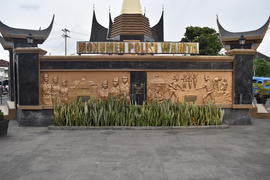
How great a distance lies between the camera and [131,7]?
17.9 m

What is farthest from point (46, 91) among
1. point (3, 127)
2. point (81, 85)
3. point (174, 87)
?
point (174, 87)

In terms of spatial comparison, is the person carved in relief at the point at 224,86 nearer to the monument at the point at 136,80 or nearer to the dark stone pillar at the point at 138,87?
the monument at the point at 136,80

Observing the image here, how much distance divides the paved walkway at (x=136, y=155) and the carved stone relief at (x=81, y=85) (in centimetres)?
209

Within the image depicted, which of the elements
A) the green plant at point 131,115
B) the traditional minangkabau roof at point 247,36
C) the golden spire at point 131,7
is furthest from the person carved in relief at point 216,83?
the golden spire at point 131,7

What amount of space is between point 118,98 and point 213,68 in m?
4.73

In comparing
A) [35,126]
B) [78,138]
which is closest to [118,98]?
[78,138]

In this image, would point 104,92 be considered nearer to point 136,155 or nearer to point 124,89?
point 124,89

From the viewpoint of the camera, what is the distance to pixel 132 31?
16.4 m

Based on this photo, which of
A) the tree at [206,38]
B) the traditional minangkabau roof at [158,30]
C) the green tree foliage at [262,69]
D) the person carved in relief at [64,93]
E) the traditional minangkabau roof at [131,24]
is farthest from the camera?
the tree at [206,38]

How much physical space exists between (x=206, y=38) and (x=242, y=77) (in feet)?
87.5

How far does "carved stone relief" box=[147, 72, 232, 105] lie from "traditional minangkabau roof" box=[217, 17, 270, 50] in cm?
534

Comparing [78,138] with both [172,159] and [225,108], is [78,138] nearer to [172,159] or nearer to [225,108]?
[172,159]

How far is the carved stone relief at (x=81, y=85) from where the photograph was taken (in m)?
9.84

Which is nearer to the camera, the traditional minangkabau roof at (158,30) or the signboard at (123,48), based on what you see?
the signboard at (123,48)
